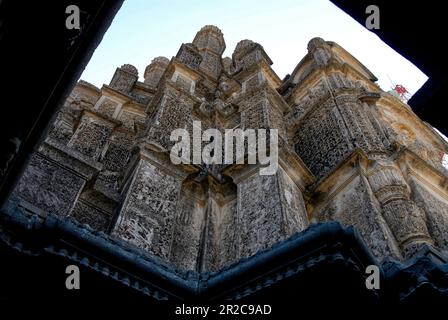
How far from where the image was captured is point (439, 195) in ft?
28.4

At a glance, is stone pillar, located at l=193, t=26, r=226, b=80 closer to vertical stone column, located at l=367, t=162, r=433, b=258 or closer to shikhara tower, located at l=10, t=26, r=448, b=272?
shikhara tower, located at l=10, t=26, r=448, b=272

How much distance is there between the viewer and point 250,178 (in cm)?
786

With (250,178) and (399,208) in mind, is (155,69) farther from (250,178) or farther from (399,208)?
(399,208)

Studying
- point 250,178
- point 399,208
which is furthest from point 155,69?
→ point 399,208

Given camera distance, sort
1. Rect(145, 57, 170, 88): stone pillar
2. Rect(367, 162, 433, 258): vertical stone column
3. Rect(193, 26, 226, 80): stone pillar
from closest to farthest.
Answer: Rect(367, 162, 433, 258): vertical stone column < Rect(193, 26, 226, 80): stone pillar < Rect(145, 57, 170, 88): stone pillar

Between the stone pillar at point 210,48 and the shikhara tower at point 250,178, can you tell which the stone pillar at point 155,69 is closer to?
the stone pillar at point 210,48

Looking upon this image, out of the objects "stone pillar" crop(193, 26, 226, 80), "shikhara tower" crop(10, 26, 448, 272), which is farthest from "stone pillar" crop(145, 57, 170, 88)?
"shikhara tower" crop(10, 26, 448, 272)

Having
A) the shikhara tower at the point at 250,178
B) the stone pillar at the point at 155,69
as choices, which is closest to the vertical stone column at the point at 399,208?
the shikhara tower at the point at 250,178

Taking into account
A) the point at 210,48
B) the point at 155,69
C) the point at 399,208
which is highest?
the point at 210,48

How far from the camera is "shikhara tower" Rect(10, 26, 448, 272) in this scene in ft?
20.8

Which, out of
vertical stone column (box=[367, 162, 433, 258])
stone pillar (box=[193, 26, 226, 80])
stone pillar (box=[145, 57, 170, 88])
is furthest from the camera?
stone pillar (box=[145, 57, 170, 88])
